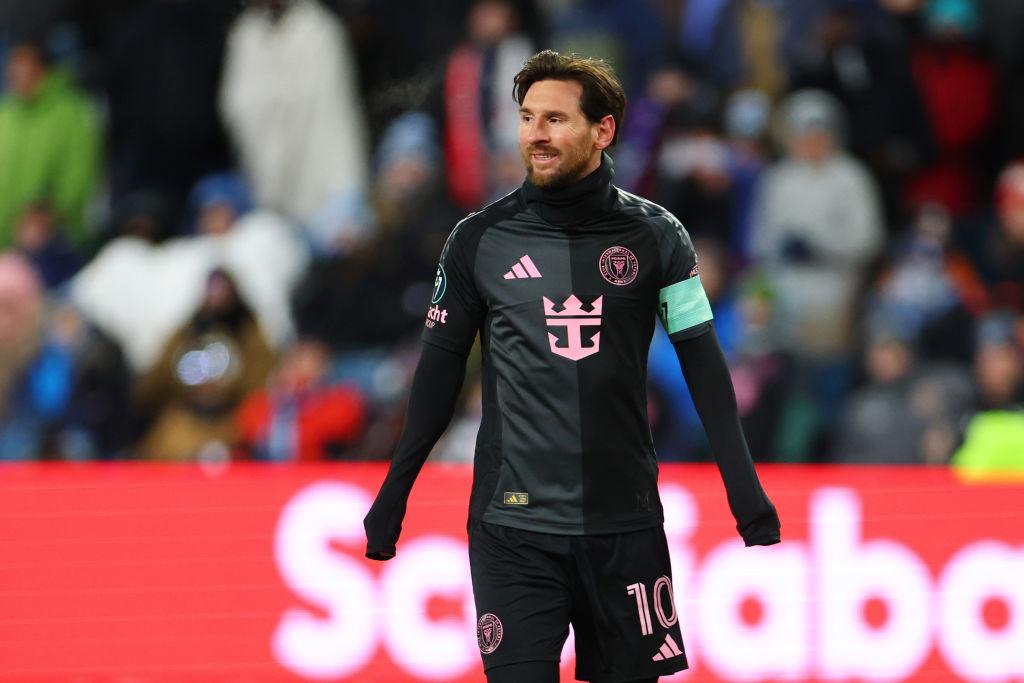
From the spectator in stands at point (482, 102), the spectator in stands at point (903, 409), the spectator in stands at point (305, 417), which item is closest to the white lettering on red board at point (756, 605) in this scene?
the spectator in stands at point (903, 409)

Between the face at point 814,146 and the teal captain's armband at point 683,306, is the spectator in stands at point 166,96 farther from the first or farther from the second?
the teal captain's armband at point 683,306

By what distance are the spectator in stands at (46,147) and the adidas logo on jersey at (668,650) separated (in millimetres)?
7793

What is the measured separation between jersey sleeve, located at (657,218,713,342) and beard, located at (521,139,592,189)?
11.2 inches

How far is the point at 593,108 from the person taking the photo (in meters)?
4.11

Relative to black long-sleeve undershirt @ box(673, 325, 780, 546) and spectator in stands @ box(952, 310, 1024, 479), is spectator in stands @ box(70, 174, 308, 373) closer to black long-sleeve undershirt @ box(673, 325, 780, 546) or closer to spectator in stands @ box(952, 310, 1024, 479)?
spectator in stands @ box(952, 310, 1024, 479)

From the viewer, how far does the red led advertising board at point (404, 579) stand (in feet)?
23.2

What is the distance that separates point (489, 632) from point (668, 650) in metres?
0.47

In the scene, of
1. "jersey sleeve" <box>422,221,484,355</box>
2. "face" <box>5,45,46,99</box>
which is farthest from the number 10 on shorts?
"face" <box>5,45,46,99</box>

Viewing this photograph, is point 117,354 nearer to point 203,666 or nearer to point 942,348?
point 203,666

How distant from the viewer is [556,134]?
13.4 feet

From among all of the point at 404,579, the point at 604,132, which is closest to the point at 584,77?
the point at 604,132

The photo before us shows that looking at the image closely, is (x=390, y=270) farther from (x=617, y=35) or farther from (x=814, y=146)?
(x=814, y=146)

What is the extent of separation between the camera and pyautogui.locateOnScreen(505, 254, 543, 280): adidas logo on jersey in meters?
4.12

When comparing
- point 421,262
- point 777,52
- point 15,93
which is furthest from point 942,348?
point 15,93
